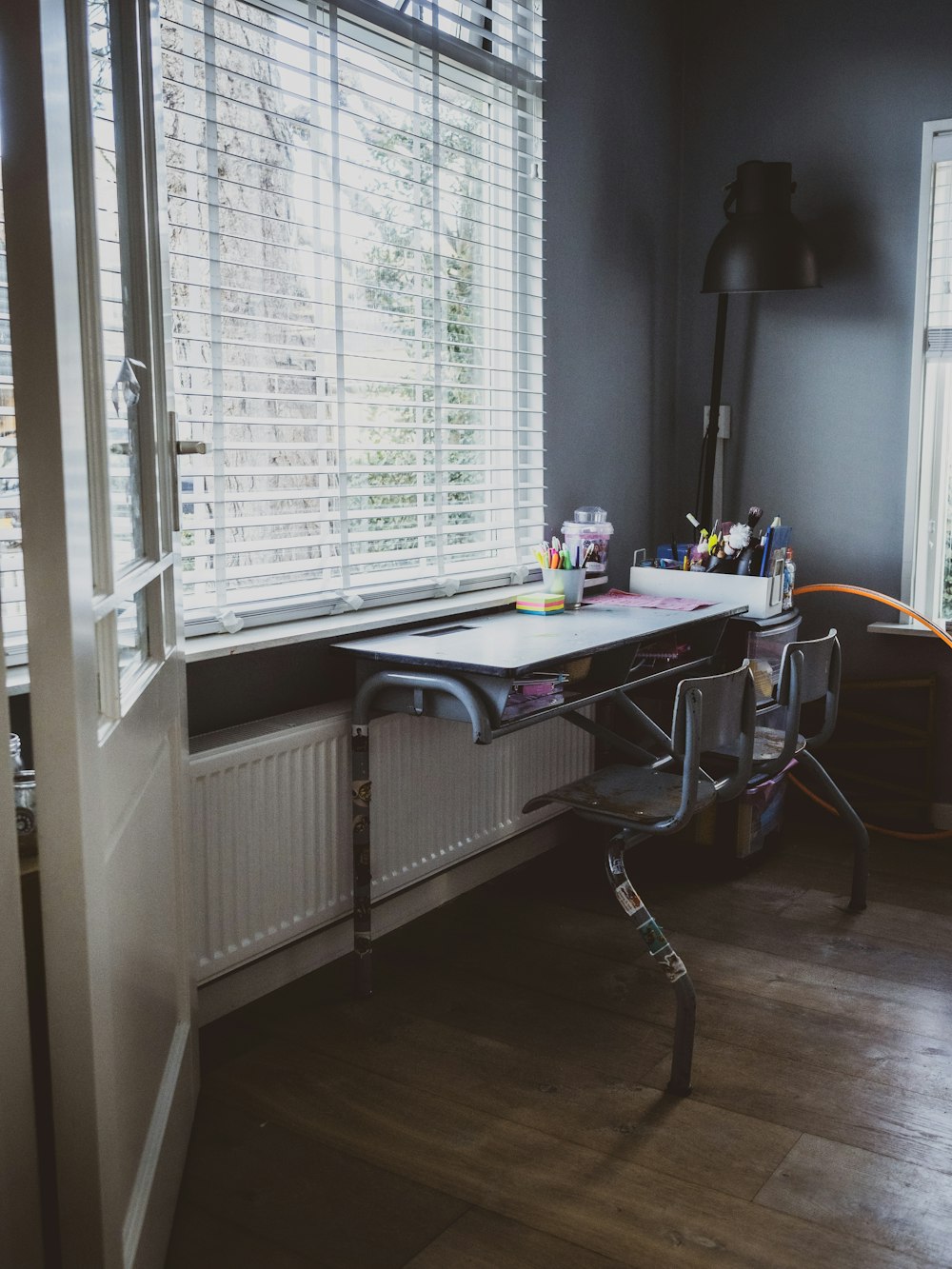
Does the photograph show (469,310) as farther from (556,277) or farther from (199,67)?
(199,67)

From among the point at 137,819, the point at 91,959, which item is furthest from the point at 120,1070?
the point at 137,819

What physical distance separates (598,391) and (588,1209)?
8.78ft

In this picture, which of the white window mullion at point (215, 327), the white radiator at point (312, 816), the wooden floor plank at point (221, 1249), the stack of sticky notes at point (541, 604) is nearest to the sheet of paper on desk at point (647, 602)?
the stack of sticky notes at point (541, 604)

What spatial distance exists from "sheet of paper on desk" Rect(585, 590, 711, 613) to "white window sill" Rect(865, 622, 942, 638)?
75cm

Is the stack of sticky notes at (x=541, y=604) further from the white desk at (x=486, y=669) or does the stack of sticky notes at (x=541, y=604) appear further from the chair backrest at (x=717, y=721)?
the chair backrest at (x=717, y=721)

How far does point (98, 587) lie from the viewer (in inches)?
61.7

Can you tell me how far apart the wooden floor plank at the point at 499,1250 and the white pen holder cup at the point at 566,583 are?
1.78 m

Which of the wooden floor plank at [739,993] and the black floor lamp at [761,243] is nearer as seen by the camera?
the wooden floor plank at [739,993]

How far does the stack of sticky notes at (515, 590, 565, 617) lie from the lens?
3248 mm

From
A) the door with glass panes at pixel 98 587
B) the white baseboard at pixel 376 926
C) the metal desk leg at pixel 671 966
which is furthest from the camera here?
the white baseboard at pixel 376 926

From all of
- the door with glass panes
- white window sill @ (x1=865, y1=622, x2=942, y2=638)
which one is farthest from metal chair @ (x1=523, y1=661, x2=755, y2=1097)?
white window sill @ (x1=865, y1=622, x2=942, y2=638)

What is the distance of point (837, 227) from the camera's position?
13.2ft

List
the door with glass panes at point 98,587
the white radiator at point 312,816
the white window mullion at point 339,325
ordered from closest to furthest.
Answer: the door with glass panes at point 98,587, the white radiator at point 312,816, the white window mullion at point 339,325

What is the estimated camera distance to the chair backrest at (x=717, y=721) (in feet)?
7.87
